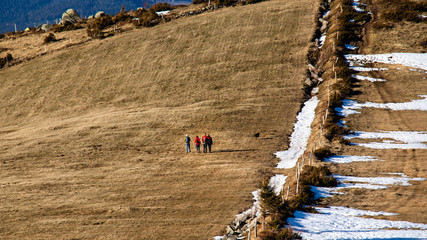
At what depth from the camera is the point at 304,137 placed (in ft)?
108

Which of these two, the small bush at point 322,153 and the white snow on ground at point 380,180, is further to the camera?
the small bush at point 322,153

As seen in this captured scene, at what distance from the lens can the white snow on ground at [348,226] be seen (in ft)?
54.1

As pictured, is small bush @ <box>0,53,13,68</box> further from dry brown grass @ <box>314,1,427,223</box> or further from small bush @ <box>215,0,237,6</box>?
dry brown grass @ <box>314,1,427,223</box>

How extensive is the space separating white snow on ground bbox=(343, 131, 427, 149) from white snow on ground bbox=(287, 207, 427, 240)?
432 inches

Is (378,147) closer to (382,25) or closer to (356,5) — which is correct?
(382,25)

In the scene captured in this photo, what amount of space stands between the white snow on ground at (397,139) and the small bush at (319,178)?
683cm

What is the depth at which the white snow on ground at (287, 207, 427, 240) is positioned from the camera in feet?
54.1

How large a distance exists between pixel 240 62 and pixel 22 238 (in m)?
35.7

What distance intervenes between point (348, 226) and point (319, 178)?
5.34 metres

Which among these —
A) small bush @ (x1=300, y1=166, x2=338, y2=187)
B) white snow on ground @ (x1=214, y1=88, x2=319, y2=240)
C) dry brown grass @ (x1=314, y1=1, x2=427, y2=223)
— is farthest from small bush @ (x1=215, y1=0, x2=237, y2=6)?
small bush @ (x1=300, y1=166, x2=338, y2=187)

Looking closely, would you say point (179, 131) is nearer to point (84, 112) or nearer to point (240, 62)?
point (84, 112)

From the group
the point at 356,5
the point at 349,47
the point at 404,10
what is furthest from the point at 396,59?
the point at 356,5

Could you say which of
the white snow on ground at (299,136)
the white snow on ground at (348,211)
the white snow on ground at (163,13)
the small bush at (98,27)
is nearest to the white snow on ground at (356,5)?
the white snow on ground at (299,136)

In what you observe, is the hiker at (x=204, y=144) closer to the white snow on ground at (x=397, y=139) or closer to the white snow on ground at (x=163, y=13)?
the white snow on ground at (x=397, y=139)
